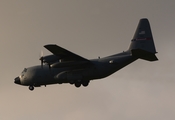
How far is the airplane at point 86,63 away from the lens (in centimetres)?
4466

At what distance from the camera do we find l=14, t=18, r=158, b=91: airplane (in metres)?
44.7

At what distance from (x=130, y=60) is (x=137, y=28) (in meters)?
3.83

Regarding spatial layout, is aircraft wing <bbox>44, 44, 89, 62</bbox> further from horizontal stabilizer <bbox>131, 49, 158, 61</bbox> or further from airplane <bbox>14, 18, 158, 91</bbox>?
horizontal stabilizer <bbox>131, 49, 158, 61</bbox>

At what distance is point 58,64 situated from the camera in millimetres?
44781

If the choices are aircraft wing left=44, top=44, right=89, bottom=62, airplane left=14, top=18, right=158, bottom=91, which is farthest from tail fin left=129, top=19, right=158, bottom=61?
aircraft wing left=44, top=44, right=89, bottom=62

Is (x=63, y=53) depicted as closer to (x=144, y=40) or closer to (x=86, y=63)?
(x=86, y=63)

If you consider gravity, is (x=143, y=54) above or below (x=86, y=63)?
above

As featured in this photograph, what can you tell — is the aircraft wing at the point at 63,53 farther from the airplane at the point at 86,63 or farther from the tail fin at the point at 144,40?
the tail fin at the point at 144,40

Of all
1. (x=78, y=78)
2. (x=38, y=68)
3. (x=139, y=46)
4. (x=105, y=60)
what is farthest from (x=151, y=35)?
(x=38, y=68)

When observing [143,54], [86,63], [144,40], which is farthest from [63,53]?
[144,40]

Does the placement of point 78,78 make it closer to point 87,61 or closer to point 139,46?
point 87,61

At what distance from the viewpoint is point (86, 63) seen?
148 feet

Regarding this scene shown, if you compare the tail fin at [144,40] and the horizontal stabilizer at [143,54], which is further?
the tail fin at [144,40]

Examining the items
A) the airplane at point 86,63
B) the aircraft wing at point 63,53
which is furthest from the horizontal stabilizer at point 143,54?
the aircraft wing at point 63,53
